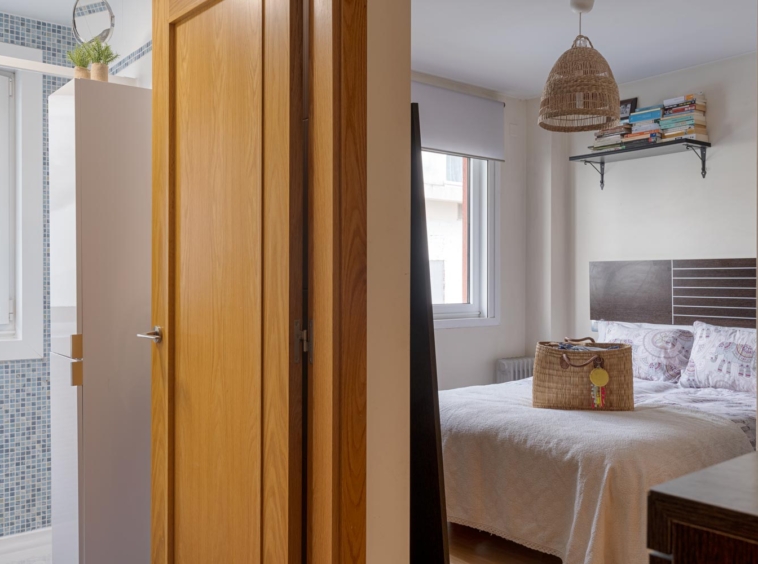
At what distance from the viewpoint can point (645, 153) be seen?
4.53 meters

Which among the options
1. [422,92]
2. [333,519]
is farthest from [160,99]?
[422,92]

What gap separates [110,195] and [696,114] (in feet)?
11.3

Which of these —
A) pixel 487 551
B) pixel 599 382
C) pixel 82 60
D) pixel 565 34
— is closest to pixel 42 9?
pixel 82 60

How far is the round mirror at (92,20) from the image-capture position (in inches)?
112

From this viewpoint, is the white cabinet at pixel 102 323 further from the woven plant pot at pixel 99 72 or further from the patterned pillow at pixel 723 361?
the patterned pillow at pixel 723 361

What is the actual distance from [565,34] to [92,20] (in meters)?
2.50

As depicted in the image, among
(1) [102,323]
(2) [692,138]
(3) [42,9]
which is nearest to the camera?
(1) [102,323]

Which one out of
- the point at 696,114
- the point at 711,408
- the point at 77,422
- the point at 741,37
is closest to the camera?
the point at 77,422

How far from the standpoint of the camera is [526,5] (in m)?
3.49

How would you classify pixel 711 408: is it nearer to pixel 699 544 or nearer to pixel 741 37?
pixel 741 37

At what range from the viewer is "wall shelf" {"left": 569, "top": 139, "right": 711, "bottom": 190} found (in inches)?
166

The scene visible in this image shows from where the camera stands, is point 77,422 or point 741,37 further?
point 741,37

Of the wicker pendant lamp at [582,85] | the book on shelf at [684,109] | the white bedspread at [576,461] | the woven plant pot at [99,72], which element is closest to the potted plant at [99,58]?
the woven plant pot at [99,72]

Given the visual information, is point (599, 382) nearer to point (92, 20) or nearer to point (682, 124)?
point (682, 124)
